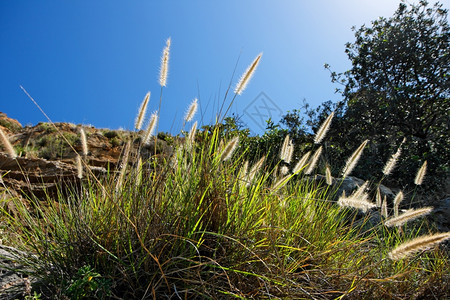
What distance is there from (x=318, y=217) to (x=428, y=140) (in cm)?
749

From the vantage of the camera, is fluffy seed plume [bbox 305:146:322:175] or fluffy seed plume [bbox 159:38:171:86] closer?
fluffy seed plume [bbox 159:38:171:86]

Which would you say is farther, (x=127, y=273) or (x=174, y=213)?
(x=174, y=213)

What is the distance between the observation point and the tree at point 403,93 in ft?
29.5

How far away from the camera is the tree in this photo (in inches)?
353

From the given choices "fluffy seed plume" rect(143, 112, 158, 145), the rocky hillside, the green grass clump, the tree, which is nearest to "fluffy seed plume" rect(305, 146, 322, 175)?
the green grass clump

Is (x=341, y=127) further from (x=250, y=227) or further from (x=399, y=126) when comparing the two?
(x=250, y=227)

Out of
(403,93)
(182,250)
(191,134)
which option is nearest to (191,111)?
(191,134)

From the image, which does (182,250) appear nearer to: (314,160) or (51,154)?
(314,160)

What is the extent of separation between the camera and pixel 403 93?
9.12 meters

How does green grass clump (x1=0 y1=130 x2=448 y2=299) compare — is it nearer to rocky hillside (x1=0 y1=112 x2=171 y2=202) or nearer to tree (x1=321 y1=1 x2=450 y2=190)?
rocky hillside (x1=0 y1=112 x2=171 y2=202)

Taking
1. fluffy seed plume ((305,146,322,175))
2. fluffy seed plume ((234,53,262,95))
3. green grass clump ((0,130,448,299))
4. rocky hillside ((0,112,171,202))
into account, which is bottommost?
green grass clump ((0,130,448,299))

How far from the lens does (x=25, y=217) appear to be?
8.42ft

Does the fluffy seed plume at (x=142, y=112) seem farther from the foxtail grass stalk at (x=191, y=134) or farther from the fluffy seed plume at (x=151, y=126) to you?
the foxtail grass stalk at (x=191, y=134)

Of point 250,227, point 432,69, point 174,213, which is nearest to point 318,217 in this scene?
point 250,227
